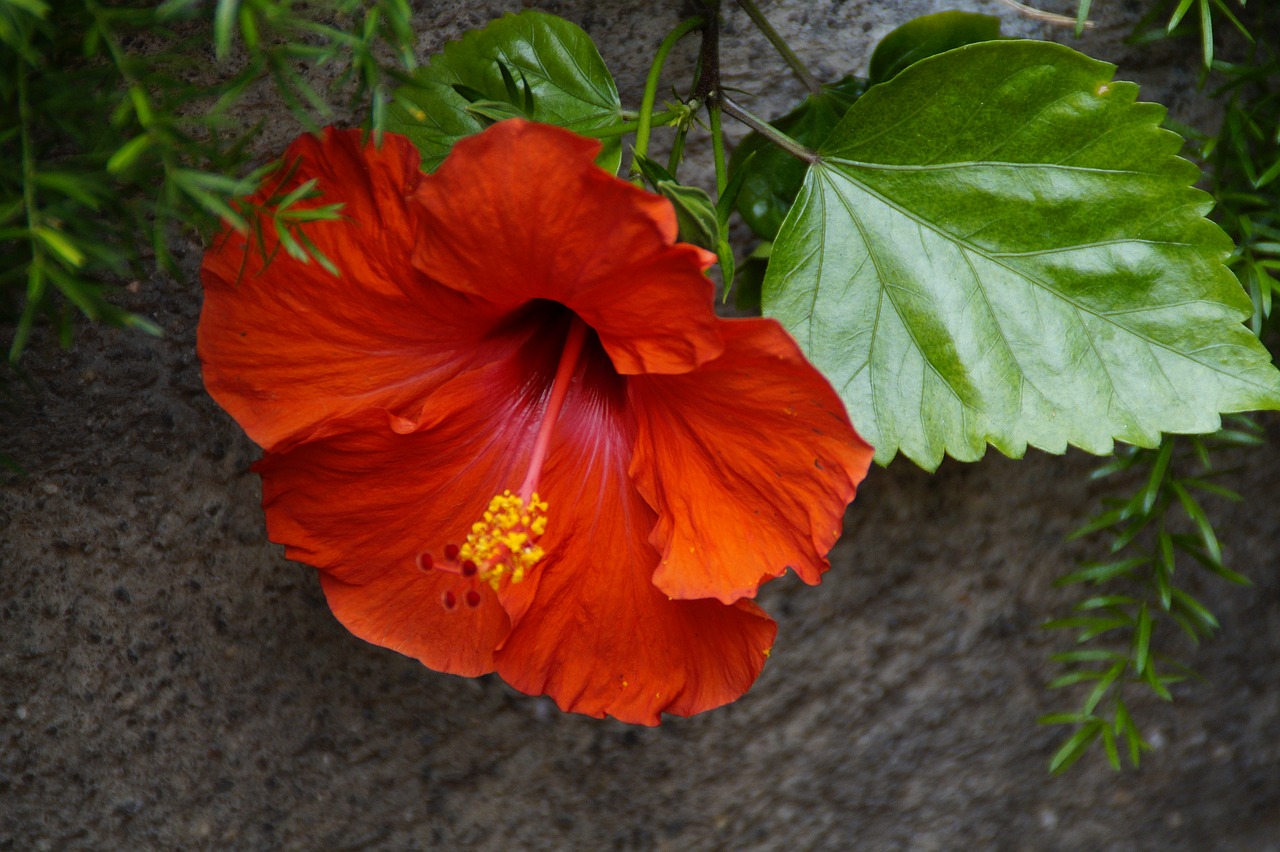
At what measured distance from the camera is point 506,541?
670mm

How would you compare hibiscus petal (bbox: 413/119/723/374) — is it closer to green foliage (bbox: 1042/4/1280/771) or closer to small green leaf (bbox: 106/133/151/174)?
small green leaf (bbox: 106/133/151/174)

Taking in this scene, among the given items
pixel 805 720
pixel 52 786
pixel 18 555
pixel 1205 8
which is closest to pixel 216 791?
pixel 52 786

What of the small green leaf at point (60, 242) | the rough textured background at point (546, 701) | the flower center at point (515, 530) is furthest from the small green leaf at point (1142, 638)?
the small green leaf at point (60, 242)

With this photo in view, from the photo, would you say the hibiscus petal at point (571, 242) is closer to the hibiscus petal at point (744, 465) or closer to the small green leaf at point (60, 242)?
the hibiscus petal at point (744, 465)

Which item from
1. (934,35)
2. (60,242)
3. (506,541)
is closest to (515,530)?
(506,541)

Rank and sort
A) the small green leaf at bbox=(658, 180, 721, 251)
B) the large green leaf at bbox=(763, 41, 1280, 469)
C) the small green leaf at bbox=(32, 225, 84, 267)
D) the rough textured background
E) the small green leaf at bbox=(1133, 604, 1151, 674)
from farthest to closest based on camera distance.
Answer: the small green leaf at bbox=(1133, 604, 1151, 674)
the rough textured background
the large green leaf at bbox=(763, 41, 1280, 469)
the small green leaf at bbox=(658, 180, 721, 251)
the small green leaf at bbox=(32, 225, 84, 267)

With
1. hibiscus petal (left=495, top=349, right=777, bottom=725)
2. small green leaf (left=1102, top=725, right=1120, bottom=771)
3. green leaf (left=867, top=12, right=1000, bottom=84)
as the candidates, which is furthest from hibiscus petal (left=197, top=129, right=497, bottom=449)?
small green leaf (left=1102, top=725, right=1120, bottom=771)

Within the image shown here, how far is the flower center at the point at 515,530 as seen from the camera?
2.23 ft

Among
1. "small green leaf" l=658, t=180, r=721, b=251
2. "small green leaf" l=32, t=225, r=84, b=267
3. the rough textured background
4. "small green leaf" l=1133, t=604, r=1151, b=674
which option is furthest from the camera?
"small green leaf" l=1133, t=604, r=1151, b=674

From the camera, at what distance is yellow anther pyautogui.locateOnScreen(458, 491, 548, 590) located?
26.8 inches

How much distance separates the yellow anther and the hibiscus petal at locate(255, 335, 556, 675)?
5 cm

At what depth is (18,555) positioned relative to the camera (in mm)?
864

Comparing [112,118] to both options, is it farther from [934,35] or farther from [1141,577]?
[1141,577]

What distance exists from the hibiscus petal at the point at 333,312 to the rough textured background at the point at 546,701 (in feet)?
0.73
